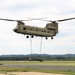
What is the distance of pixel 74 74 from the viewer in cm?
7588

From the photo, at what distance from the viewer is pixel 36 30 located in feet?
186

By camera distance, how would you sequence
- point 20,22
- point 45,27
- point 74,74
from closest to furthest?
point 20,22
point 45,27
point 74,74

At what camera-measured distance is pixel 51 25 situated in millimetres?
58531

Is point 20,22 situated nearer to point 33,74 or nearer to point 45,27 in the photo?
point 45,27

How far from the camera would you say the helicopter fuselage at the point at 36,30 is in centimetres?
5559

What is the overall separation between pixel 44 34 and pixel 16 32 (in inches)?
206

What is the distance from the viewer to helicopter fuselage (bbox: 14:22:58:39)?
55594mm

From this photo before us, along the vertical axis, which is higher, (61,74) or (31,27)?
(31,27)

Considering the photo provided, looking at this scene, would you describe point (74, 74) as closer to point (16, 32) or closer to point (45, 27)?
point (45, 27)

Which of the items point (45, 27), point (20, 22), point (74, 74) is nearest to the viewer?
point (20, 22)

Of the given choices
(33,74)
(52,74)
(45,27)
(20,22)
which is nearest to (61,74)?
(52,74)

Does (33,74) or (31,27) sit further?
(33,74)

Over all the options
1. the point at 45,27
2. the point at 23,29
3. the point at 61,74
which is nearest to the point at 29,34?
the point at 23,29

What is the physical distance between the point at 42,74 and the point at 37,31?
23725 mm
